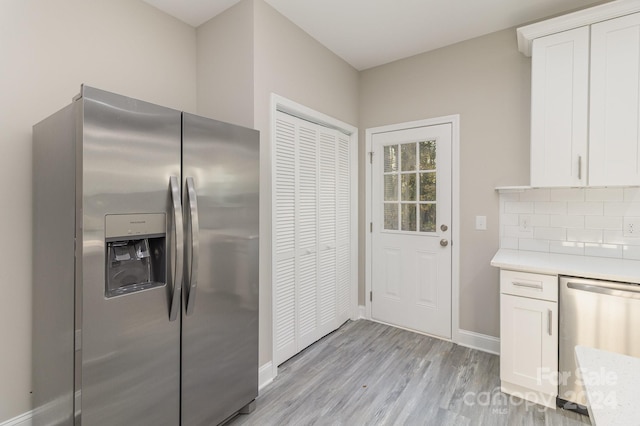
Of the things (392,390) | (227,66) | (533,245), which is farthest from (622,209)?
(227,66)

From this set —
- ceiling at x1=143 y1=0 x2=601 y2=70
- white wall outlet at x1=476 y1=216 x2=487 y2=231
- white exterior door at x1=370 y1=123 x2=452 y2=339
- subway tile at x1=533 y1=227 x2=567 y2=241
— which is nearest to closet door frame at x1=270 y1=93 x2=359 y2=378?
white exterior door at x1=370 y1=123 x2=452 y2=339

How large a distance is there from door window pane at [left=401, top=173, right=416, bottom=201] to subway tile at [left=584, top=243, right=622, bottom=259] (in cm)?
139

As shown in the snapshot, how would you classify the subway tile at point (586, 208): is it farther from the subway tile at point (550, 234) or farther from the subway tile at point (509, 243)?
the subway tile at point (509, 243)

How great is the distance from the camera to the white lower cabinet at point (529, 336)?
6.53 feet

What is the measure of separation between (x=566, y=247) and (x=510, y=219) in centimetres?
43

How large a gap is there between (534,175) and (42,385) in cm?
330

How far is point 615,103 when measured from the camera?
6.60 feet

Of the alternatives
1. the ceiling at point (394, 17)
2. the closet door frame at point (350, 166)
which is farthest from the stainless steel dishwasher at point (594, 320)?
the ceiling at point (394, 17)

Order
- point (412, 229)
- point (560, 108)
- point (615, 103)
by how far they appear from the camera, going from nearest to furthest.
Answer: point (615, 103) < point (560, 108) < point (412, 229)

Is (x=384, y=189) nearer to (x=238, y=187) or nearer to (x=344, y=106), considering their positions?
(x=344, y=106)

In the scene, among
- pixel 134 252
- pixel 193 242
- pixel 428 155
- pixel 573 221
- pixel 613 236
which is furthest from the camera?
pixel 428 155

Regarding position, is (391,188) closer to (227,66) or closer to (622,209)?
(622,209)

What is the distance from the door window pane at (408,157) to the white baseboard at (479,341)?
1626 millimetres

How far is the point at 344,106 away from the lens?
3.24m
